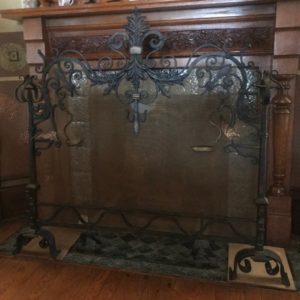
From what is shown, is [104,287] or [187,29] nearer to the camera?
[104,287]

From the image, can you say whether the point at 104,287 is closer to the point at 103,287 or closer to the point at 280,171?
the point at 103,287

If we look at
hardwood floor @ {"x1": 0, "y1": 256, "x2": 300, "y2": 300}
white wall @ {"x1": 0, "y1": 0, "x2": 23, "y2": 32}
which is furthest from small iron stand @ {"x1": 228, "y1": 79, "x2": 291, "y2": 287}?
white wall @ {"x1": 0, "y1": 0, "x2": 23, "y2": 32}

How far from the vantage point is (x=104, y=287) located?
1529 mm

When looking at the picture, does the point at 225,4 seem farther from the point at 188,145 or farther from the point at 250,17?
the point at 188,145

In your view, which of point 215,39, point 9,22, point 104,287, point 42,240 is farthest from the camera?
point 9,22

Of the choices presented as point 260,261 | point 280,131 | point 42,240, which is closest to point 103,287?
point 42,240

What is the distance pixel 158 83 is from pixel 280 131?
2.24 ft

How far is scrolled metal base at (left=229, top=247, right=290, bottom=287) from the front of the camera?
1.54m

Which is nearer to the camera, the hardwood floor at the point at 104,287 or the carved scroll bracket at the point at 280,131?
the hardwood floor at the point at 104,287

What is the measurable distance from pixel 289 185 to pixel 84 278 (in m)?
1.17

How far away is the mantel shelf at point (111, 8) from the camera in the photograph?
1.62 meters

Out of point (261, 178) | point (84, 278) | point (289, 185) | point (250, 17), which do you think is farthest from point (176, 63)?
point (84, 278)

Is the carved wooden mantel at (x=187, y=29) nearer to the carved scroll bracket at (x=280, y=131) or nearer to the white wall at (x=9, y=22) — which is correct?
the carved scroll bracket at (x=280, y=131)

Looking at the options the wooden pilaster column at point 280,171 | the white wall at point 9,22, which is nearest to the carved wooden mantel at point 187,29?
the wooden pilaster column at point 280,171
